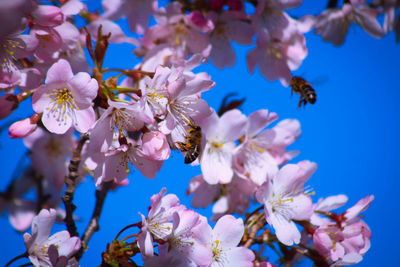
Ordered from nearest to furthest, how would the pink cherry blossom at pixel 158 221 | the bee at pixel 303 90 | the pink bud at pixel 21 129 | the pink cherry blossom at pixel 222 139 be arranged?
the pink cherry blossom at pixel 158 221 → the pink bud at pixel 21 129 → the pink cherry blossom at pixel 222 139 → the bee at pixel 303 90

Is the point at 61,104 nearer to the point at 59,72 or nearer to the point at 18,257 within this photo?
A: the point at 59,72

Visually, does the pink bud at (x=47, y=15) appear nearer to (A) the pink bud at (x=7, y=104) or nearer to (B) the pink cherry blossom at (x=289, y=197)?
(A) the pink bud at (x=7, y=104)

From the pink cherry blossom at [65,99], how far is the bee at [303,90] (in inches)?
36.0

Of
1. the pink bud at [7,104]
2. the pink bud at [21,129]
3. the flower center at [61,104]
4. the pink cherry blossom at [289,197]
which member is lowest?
the pink bud at [7,104]

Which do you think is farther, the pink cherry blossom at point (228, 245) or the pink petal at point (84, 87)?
the pink cherry blossom at point (228, 245)

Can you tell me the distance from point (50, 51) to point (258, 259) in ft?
3.12

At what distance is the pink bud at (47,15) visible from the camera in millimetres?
978

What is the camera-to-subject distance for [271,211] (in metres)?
1.12

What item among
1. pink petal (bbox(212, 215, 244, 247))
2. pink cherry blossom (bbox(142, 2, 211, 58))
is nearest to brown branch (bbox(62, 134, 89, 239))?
pink petal (bbox(212, 215, 244, 247))

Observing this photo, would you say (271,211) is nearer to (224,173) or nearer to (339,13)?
(224,173)

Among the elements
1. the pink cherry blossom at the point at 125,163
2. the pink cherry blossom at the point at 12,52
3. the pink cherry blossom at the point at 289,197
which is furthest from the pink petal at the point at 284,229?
the pink cherry blossom at the point at 12,52

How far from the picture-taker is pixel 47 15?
0.98 meters

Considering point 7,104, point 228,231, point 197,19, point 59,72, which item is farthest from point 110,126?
point 197,19

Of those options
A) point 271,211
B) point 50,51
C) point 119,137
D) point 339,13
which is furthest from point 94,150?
point 339,13
